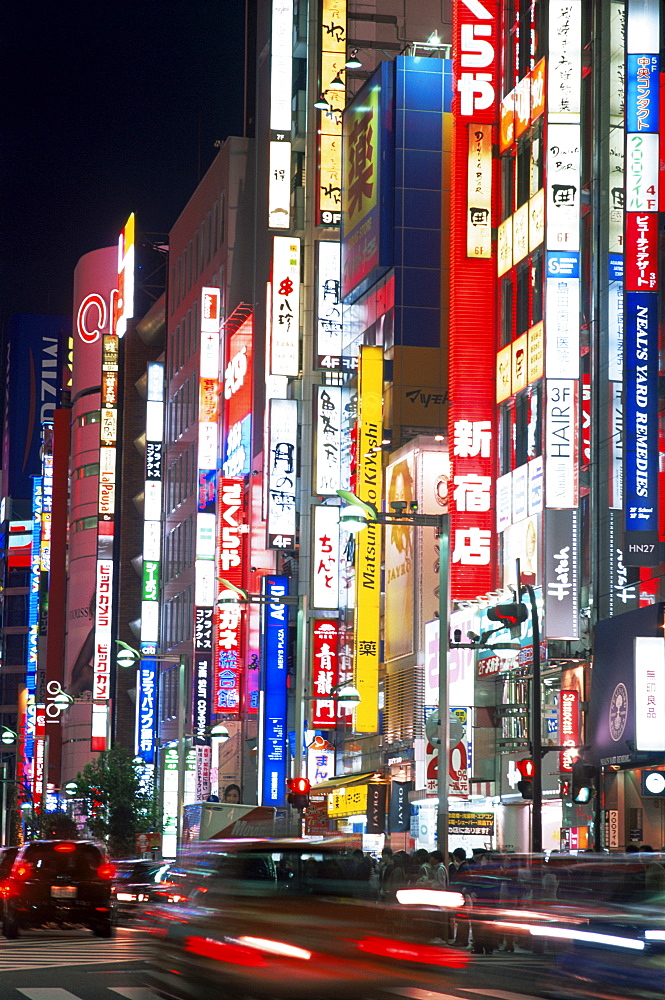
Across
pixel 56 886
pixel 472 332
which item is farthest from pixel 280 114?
pixel 56 886

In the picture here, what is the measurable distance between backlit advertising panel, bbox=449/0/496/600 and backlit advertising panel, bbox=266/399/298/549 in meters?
13.9

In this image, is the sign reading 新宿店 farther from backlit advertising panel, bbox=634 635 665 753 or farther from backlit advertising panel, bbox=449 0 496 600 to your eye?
backlit advertising panel, bbox=449 0 496 600

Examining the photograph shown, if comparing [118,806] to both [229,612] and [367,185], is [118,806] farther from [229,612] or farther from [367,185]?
[367,185]

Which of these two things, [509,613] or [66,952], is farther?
[509,613]

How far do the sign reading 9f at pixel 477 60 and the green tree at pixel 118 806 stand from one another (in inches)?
1610

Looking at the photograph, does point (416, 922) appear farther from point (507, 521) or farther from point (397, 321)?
point (397, 321)

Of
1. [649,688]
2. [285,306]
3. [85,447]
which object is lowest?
[649,688]

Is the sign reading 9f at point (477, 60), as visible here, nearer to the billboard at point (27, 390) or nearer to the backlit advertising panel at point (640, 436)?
the backlit advertising panel at point (640, 436)

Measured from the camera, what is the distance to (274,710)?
184ft

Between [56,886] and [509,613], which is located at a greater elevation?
[509,613]

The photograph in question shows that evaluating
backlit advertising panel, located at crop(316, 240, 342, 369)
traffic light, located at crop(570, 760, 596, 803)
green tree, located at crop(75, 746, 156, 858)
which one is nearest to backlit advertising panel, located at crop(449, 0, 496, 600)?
backlit advertising panel, located at crop(316, 240, 342, 369)

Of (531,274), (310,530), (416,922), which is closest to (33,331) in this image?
(310,530)

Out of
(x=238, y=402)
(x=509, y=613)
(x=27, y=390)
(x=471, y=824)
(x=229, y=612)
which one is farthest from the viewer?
(x=27, y=390)

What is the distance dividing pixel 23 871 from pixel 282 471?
33.7 m
